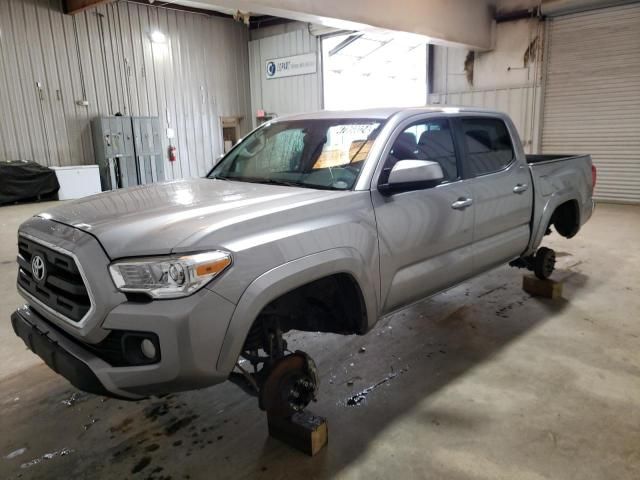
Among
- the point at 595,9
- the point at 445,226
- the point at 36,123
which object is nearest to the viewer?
the point at 445,226

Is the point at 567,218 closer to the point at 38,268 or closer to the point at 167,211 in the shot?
the point at 167,211

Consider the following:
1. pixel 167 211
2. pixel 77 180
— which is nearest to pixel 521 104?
pixel 167 211

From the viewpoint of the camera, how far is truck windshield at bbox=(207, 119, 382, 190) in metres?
2.61

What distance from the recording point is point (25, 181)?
1037 cm

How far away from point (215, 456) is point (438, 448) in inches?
40.7

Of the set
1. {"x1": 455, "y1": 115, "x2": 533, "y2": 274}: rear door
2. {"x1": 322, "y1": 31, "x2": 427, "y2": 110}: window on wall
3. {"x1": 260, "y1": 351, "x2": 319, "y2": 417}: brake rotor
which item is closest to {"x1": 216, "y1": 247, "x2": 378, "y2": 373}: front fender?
{"x1": 260, "y1": 351, "x2": 319, "y2": 417}: brake rotor

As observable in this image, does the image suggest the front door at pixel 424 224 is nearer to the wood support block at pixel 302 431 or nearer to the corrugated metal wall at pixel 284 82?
the wood support block at pixel 302 431

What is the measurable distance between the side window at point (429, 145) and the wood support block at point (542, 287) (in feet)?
5.66

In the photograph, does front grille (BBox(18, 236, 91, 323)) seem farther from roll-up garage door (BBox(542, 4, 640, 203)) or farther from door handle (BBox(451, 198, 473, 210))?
roll-up garage door (BBox(542, 4, 640, 203))

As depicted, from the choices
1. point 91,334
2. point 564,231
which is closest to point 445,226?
point 91,334

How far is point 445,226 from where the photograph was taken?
2875 millimetres

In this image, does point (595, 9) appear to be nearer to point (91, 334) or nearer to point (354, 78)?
point (354, 78)

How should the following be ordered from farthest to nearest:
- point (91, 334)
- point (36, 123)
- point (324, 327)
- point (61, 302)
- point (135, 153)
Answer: point (135, 153)
point (36, 123)
point (324, 327)
point (61, 302)
point (91, 334)

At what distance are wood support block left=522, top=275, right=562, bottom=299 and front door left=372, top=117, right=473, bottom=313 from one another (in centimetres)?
138
